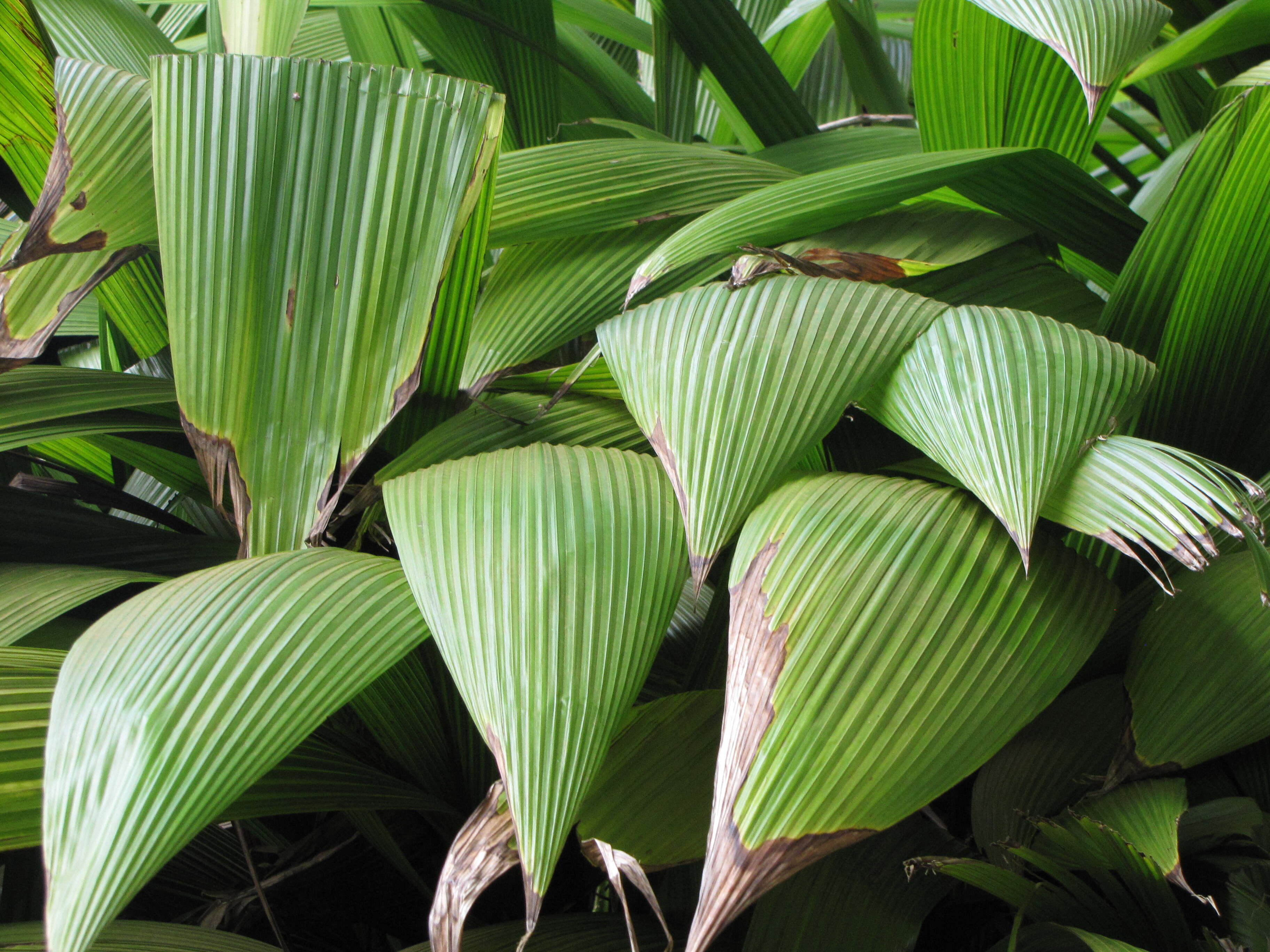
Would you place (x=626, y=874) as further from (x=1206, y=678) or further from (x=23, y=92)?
(x=23, y=92)

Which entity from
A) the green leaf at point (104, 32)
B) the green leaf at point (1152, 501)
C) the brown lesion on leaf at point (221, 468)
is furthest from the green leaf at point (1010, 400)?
the green leaf at point (104, 32)

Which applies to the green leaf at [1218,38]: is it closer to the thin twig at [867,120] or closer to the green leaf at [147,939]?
the thin twig at [867,120]

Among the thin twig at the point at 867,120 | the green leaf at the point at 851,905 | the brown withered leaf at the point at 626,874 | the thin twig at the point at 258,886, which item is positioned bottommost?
the thin twig at the point at 258,886

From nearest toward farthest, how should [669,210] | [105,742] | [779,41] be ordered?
1. [105,742]
2. [669,210]
3. [779,41]

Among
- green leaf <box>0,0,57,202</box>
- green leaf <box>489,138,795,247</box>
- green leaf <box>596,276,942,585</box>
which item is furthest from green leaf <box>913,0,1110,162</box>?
green leaf <box>0,0,57,202</box>

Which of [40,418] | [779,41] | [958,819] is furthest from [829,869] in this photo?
[779,41]

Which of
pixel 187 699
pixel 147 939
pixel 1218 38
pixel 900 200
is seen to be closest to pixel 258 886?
pixel 147 939

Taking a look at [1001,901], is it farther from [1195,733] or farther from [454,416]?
[454,416]
